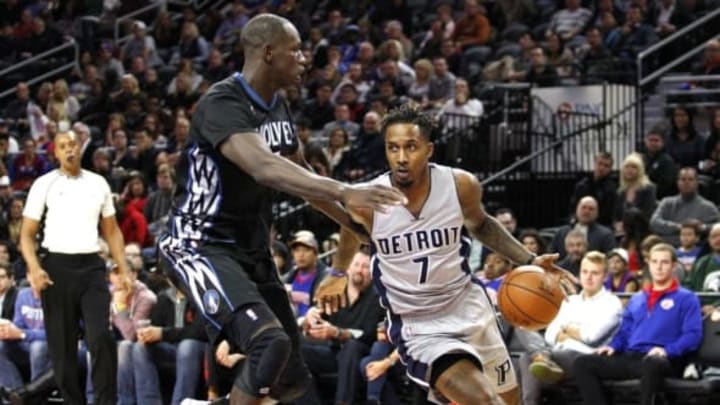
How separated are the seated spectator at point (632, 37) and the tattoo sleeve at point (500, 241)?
33.8ft

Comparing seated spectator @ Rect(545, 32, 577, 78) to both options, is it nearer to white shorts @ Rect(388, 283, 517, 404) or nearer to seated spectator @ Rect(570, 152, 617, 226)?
seated spectator @ Rect(570, 152, 617, 226)

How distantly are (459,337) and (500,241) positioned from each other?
0.61m

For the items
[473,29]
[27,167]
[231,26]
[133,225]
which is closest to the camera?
[133,225]

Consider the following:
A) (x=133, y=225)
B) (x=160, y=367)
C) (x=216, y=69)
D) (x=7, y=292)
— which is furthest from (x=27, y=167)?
(x=160, y=367)

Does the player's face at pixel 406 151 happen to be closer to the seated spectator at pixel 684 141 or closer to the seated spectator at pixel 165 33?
the seated spectator at pixel 684 141

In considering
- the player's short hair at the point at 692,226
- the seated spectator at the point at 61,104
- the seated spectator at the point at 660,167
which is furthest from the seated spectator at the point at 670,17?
the seated spectator at the point at 61,104

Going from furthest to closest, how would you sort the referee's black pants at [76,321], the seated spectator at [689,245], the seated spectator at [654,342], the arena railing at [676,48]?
the arena railing at [676,48] → the seated spectator at [689,245] → the seated spectator at [654,342] → the referee's black pants at [76,321]

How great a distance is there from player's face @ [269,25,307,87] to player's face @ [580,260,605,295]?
5069 mm

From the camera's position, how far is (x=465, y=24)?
20078 millimetres

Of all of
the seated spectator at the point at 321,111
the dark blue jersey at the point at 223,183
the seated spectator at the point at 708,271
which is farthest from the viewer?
the seated spectator at the point at 321,111

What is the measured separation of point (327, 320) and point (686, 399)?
9.67ft

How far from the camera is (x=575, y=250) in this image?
42.5 ft

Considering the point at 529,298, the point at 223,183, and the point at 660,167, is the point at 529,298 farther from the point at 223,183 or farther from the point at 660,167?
the point at 660,167

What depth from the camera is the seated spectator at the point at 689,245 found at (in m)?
13.1
